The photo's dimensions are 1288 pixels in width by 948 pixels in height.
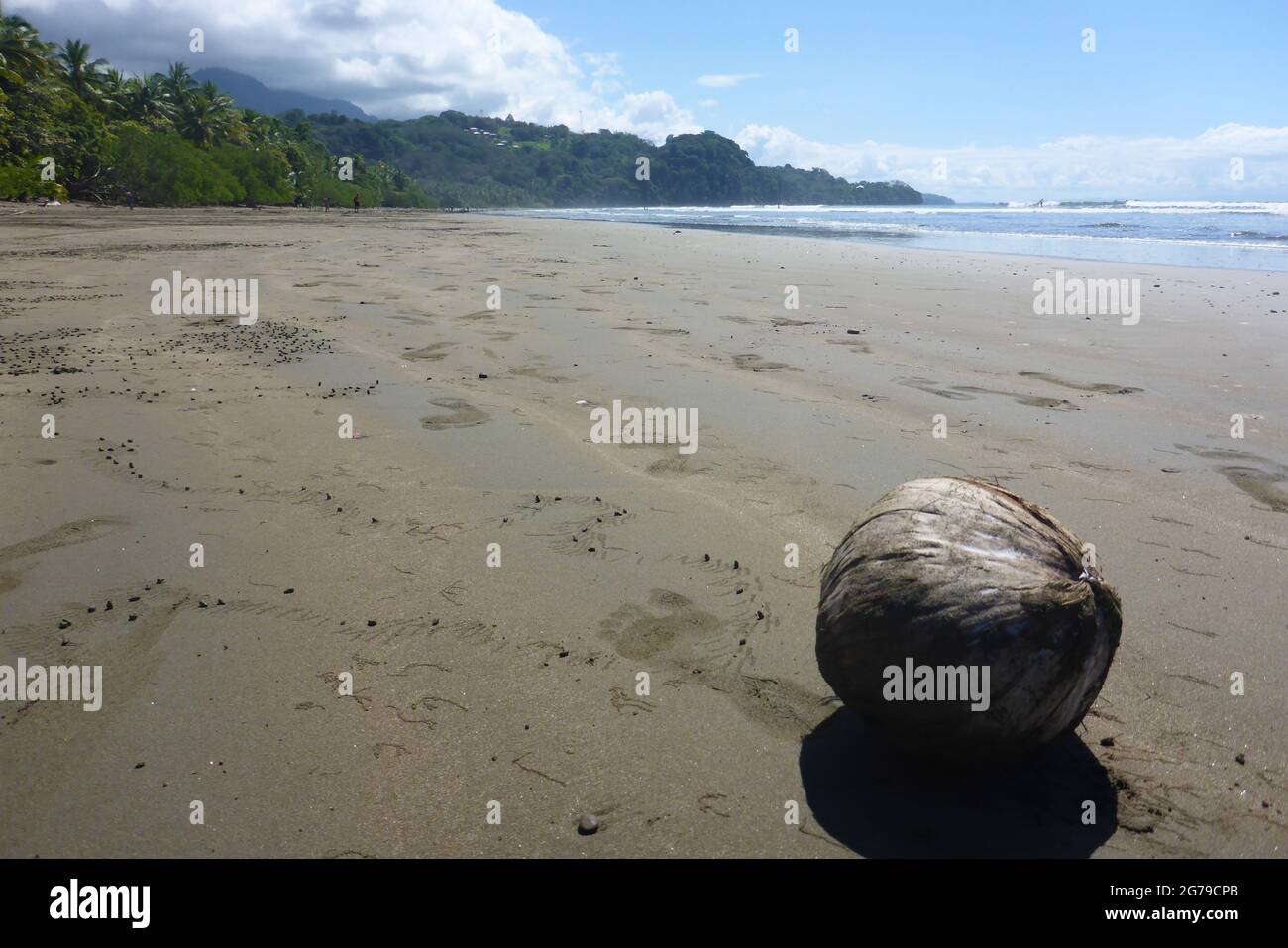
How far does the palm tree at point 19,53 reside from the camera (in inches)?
2068

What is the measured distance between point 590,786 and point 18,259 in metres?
20.1

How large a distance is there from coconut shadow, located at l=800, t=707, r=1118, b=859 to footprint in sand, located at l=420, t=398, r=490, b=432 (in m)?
4.57

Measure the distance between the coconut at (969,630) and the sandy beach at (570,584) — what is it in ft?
0.98

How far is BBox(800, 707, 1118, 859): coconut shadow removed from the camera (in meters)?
2.56

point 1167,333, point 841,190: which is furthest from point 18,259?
point 841,190

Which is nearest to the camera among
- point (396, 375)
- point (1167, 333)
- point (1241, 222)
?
point (396, 375)

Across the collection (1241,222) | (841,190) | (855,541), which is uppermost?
(841,190)

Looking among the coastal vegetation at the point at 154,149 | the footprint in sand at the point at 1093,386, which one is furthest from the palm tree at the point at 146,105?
the footprint in sand at the point at 1093,386

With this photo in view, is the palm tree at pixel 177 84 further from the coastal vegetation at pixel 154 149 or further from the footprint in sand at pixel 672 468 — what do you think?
the footprint in sand at pixel 672 468

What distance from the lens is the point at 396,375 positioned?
8.30 m

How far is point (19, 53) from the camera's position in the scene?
55.3m
